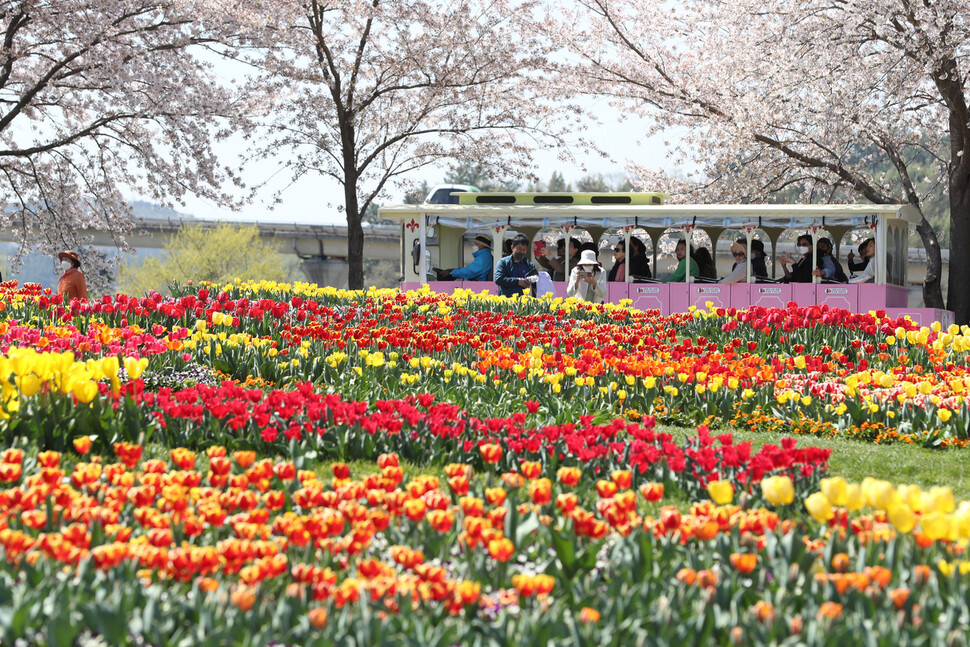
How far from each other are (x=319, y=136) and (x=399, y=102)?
2.51 meters

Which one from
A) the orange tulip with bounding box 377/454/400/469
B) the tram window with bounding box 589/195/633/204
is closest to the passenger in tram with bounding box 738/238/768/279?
the tram window with bounding box 589/195/633/204

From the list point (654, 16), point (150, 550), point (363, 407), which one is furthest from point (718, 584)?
point (654, 16)

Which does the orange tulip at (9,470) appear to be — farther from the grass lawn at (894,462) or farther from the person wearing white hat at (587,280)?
the person wearing white hat at (587,280)

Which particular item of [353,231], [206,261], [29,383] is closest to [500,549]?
[29,383]

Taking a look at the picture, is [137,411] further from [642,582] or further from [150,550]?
[642,582]

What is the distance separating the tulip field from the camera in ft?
9.29

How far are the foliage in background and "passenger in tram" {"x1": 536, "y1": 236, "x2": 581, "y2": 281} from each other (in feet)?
133

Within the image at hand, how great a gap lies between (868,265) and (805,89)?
5326mm

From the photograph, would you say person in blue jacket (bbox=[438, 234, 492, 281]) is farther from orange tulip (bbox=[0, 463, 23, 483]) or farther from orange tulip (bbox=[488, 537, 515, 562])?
orange tulip (bbox=[488, 537, 515, 562])

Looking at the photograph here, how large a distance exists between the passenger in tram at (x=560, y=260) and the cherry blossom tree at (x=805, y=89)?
5547mm

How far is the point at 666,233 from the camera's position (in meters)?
19.8

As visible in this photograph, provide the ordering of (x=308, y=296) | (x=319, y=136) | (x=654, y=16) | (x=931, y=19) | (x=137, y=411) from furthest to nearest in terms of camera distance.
Result: (x=319, y=136), (x=654, y=16), (x=931, y=19), (x=308, y=296), (x=137, y=411)

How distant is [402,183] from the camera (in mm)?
27688

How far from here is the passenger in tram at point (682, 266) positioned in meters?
19.0
